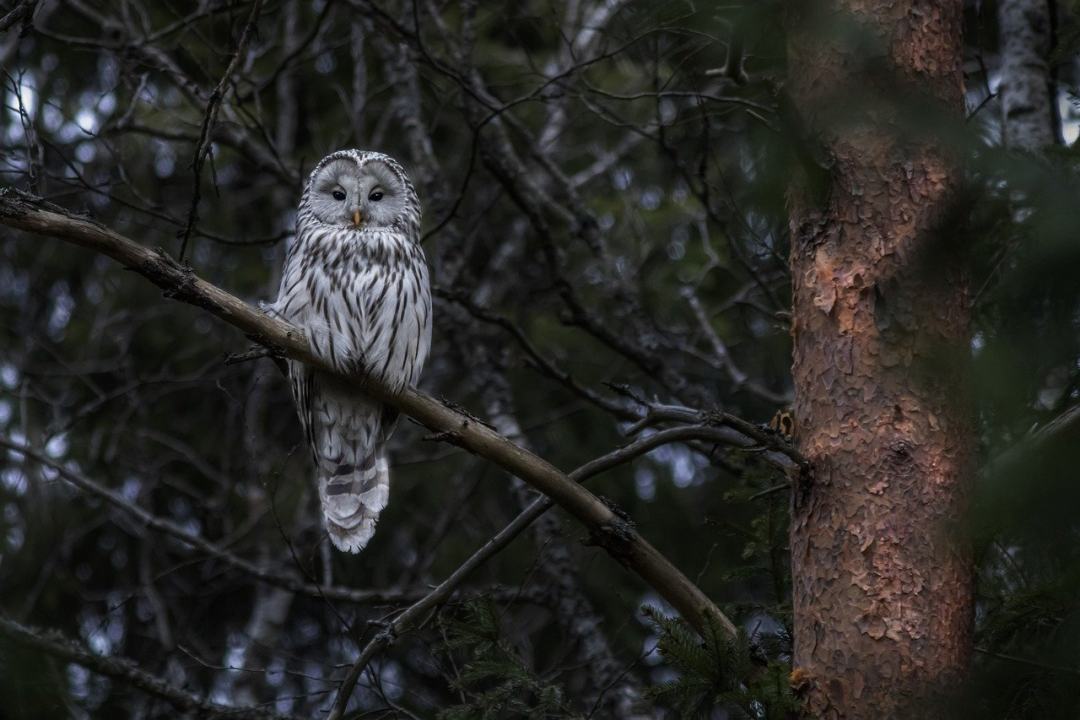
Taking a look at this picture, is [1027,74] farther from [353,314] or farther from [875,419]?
[353,314]

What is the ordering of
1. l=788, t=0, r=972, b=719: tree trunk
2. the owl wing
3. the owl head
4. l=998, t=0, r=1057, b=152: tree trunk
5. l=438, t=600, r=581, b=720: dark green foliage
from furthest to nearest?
the owl head → l=998, t=0, r=1057, b=152: tree trunk → the owl wing → l=438, t=600, r=581, b=720: dark green foliage → l=788, t=0, r=972, b=719: tree trunk

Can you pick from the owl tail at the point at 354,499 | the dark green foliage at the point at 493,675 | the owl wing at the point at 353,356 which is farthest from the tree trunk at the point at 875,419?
the owl tail at the point at 354,499

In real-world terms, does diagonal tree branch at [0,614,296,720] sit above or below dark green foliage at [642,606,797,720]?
above

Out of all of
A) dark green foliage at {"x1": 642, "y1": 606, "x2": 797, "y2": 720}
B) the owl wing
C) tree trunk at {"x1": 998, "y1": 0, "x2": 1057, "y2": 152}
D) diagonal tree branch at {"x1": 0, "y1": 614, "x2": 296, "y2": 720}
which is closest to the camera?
dark green foliage at {"x1": 642, "y1": 606, "x2": 797, "y2": 720}

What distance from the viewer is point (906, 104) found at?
1.85 m

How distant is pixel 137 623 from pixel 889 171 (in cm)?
537

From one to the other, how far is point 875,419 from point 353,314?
2038 mm

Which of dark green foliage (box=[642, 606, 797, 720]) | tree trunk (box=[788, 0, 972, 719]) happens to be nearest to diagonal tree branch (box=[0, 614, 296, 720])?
dark green foliage (box=[642, 606, 797, 720])

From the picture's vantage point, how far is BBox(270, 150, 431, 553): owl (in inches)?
172

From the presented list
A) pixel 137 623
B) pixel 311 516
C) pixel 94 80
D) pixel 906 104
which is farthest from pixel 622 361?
pixel 906 104

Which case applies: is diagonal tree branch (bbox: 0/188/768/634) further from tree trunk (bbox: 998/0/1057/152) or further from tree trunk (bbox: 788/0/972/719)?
tree trunk (bbox: 998/0/1057/152)

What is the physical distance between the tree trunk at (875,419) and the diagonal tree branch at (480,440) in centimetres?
30

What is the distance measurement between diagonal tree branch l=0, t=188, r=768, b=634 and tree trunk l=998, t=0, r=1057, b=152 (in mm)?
2366

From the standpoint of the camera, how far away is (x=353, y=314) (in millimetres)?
4387
